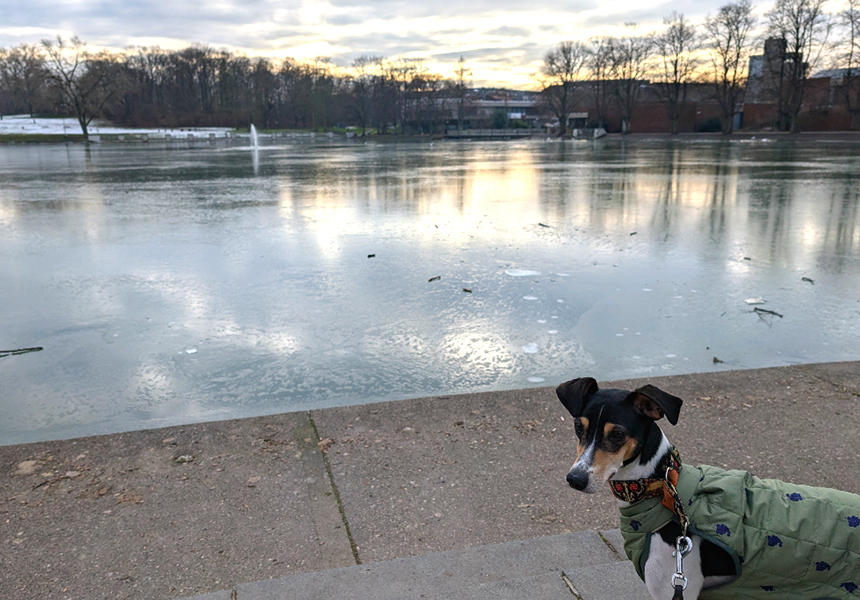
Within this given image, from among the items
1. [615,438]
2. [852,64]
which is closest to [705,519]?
[615,438]

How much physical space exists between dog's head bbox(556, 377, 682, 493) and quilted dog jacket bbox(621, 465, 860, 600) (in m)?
0.18

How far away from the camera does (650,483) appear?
225cm

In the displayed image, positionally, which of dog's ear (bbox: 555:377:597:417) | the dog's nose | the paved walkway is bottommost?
the paved walkway

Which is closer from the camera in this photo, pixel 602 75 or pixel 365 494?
pixel 365 494

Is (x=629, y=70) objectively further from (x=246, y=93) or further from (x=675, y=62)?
(x=246, y=93)

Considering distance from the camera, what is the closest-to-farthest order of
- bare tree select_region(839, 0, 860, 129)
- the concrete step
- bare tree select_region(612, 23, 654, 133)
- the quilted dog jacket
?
the quilted dog jacket < the concrete step < bare tree select_region(839, 0, 860, 129) < bare tree select_region(612, 23, 654, 133)

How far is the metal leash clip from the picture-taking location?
6.91ft

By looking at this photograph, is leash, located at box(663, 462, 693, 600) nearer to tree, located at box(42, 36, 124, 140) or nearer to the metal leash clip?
the metal leash clip

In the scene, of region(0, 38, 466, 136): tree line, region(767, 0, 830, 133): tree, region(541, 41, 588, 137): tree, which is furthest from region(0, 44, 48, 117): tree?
region(767, 0, 830, 133): tree

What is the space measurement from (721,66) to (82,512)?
87167 mm

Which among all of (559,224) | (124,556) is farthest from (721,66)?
(124,556)

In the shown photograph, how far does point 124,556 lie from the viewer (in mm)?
3191

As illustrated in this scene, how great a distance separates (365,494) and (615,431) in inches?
73.4

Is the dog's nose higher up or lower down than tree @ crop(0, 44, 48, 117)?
lower down
